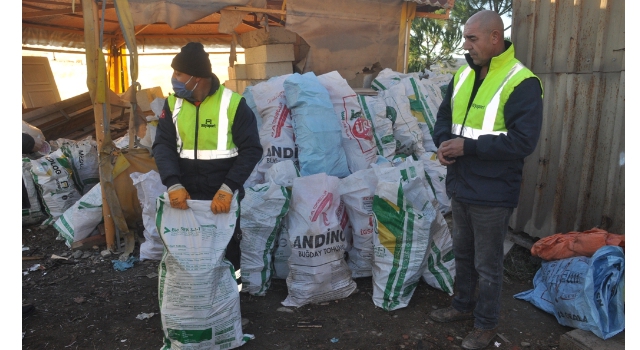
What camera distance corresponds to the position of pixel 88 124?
8227 mm

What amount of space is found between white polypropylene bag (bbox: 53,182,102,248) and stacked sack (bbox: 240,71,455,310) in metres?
1.57

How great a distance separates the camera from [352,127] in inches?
171

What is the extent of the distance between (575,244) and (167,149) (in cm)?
267

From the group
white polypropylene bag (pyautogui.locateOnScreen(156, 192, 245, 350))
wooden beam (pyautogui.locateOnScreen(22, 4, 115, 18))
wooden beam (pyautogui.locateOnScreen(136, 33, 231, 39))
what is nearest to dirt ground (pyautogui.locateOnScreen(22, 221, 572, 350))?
white polypropylene bag (pyautogui.locateOnScreen(156, 192, 245, 350))

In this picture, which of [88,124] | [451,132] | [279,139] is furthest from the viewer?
[88,124]

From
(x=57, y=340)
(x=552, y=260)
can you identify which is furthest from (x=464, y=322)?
(x=57, y=340)

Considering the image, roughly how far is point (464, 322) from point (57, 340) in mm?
2511

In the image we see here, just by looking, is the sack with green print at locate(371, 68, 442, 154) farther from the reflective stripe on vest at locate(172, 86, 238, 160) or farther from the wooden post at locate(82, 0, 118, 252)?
the wooden post at locate(82, 0, 118, 252)

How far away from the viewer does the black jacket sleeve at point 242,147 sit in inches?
106

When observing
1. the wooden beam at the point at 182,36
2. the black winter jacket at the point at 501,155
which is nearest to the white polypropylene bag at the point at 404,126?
the black winter jacket at the point at 501,155

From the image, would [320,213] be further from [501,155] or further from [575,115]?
[575,115]

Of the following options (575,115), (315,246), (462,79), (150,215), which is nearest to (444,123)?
(462,79)

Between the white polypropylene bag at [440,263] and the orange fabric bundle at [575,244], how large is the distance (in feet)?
1.98

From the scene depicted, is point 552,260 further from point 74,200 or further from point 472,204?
point 74,200
